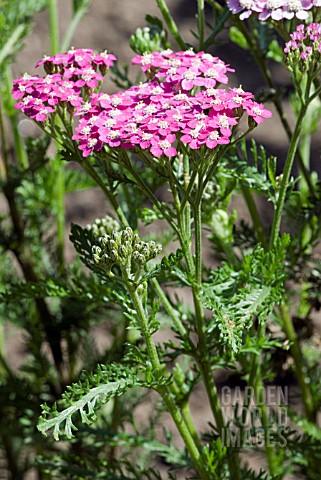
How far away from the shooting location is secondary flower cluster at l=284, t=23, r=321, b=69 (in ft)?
2.69

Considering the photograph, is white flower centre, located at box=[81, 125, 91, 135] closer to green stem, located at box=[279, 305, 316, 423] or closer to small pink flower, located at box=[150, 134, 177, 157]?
small pink flower, located at box=[150, 134, 177, 157]

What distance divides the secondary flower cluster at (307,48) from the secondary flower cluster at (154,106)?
0.07 meters

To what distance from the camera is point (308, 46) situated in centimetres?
84

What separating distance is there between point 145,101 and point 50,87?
0.36ft

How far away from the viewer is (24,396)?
129 cm

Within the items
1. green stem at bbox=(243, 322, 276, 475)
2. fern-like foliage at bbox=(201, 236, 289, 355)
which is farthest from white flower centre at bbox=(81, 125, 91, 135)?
green stem at bbox=(243, 322, 276, 475)

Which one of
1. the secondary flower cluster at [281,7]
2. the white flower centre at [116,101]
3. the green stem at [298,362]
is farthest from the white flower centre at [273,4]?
the green stem at [298,362]

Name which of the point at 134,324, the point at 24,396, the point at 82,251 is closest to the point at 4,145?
the point at 24,396

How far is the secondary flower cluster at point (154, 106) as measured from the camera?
752mm

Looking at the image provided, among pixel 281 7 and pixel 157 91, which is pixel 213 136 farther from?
pixel 281 7

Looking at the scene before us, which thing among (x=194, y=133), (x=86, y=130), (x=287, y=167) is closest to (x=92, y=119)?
(x=86, y=130)

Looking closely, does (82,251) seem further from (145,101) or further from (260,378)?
(260,378)

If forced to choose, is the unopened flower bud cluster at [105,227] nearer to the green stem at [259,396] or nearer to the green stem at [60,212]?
the green stem at [259,396]

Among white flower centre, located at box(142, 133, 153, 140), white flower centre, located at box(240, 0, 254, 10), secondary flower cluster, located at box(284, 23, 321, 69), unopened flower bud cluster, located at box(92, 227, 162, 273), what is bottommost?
unopened flower bud cluster, located at box(92, 227, 162, 273)
